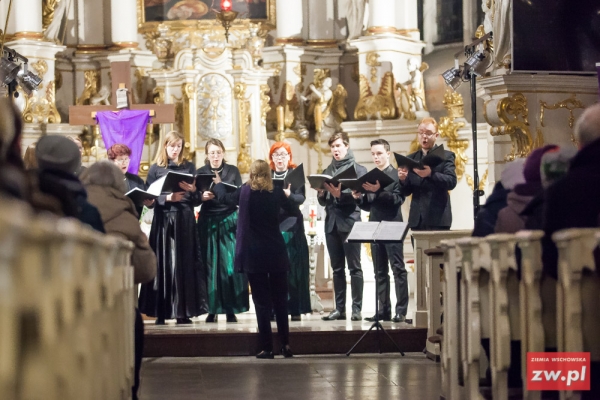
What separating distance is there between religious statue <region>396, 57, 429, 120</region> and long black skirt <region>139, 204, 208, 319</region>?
19.7 ft

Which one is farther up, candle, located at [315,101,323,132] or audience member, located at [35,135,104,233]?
candle, located at [315,101,323,132]

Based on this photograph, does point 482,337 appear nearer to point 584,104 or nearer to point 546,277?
point 546,277

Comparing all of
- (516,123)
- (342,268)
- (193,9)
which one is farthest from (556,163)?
(193,9)

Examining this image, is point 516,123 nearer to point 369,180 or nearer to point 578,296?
point 369,180

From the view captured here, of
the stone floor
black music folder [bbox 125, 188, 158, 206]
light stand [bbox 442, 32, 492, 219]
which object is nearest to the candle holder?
light stand [bbox 442, 32, 492, 219]

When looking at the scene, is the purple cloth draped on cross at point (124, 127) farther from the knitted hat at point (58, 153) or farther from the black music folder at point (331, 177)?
the knitted hat at point (58, 153)

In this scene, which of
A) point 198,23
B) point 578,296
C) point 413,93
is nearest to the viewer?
point 578,296

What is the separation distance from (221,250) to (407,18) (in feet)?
22.2

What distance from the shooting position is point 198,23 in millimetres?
15789

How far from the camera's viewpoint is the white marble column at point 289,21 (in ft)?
51.7

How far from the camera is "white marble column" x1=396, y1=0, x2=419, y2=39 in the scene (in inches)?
606

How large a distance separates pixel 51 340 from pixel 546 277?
2.67 meters

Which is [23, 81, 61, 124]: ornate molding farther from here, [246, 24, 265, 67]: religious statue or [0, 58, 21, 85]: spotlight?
[0, 58, 21, 85]: spotlight

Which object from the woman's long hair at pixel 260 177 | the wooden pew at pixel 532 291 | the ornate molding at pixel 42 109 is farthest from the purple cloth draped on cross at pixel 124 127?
the wooden pew at pixel 532 291
